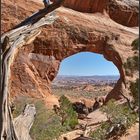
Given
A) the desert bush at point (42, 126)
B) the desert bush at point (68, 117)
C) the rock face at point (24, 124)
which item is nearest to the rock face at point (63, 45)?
the desert bush at point (68, 117)

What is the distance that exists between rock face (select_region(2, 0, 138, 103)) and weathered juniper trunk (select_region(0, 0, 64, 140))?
519 inches

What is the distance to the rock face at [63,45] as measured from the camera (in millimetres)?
16875

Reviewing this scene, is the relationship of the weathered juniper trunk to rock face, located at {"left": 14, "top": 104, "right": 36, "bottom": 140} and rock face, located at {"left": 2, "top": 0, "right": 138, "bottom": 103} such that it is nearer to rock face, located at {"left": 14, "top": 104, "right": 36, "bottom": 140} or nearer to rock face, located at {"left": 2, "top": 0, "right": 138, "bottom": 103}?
rock face, located at {"left": 14, "top": 104, "right": 36, "bottom": 140}

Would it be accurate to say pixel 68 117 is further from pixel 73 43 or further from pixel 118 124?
pixel 73 43

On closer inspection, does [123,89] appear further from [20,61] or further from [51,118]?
[51,118]

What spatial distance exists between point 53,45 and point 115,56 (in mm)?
3535

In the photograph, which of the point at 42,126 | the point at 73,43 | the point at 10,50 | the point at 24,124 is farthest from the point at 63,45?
the point at 10,50

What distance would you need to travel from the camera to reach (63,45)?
1847 centimetres

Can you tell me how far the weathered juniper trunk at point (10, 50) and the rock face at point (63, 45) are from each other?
43.2 ft

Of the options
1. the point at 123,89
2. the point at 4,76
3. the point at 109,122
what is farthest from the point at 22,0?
the point at 4,76

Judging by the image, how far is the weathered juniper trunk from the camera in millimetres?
2766

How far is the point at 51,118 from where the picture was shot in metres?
9.22

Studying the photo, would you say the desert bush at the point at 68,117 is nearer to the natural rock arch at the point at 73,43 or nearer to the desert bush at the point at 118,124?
the desert bush at the point at 118,124

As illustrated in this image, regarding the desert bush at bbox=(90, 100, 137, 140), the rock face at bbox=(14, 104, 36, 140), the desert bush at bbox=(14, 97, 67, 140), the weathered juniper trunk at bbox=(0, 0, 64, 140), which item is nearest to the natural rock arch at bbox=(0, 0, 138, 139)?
the desert bush at bbox=(90, 100, 137, 140)
